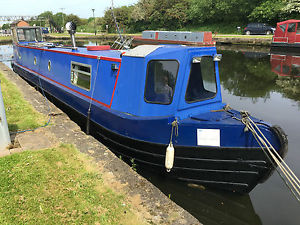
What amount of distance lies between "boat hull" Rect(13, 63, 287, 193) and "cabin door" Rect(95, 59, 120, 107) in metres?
1.04

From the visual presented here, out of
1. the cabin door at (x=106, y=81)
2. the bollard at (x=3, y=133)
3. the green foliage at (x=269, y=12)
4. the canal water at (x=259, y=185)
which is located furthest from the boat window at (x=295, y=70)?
the green foliage at (x=269, y=12)

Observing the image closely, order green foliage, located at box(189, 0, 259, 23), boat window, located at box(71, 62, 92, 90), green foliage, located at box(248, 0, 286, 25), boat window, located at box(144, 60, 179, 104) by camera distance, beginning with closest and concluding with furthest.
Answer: boat window, located at box(144, 60, 179, 104)
boat window, located at box(71, 62, 92, 90)
green foliage, located at box(248, 0, 286, 25)
green foliage, located at box(189, 0, 259, 23)

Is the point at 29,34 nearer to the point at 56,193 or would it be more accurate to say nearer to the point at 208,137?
the point at 56,193

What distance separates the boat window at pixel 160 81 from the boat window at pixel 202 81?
1.21 feet

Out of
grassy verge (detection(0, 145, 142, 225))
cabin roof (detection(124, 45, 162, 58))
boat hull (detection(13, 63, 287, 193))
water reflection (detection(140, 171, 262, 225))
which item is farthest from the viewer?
cabin roof (detection(124, 45, 162, 58))

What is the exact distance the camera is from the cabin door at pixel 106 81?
17.8 ft

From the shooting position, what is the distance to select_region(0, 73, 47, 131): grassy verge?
5750mm

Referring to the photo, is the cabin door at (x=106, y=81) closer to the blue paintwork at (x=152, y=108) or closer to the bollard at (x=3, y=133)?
the blue paintwork at (x=152, y=108)

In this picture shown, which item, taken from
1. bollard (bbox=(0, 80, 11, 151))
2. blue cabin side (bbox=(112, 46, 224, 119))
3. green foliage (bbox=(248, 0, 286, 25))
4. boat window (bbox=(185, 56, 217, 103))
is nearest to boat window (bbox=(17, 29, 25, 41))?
bollard (bbox=(0, 80, 11, 151))

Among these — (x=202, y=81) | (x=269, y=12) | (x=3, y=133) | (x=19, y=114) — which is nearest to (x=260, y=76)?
(x=202, y=81)

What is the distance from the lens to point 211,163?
430 centimetres

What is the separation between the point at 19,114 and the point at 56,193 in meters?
3.85

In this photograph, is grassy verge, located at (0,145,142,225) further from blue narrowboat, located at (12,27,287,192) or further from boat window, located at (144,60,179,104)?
boat window, located at (144,60,179,104)

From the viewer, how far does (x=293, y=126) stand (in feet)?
26.6
